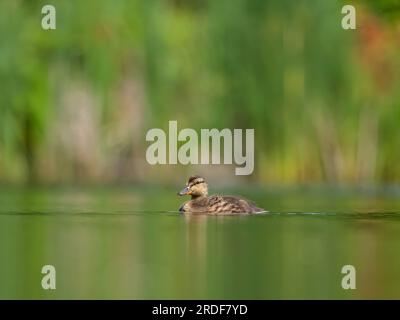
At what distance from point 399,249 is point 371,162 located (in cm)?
1266

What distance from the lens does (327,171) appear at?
24750 mm

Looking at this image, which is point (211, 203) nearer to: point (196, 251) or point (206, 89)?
point (196, 251)

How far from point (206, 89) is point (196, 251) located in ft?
41.7

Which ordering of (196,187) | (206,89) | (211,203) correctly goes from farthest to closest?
(206,89) < (196,187) < (211,203)

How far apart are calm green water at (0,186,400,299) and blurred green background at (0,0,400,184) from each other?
650cm

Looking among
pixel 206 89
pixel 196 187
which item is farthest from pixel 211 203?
pixel 206 89

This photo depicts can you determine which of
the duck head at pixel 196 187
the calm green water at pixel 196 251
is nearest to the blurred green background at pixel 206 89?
the calm green water at pixel 196 251

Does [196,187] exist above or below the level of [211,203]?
above

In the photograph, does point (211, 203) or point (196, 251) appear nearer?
point (196, 251)

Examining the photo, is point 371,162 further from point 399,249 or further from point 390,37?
point 399,249

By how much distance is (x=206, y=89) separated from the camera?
2503 cm

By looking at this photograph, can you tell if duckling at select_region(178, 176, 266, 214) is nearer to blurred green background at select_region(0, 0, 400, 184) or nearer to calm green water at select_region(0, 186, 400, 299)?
calm green water at select_region(0, 186, 400, 299)

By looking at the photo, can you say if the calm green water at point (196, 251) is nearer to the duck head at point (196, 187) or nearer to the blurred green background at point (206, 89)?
the duck head at point (196, 187)

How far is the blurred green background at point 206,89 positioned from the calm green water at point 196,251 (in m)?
6.50
